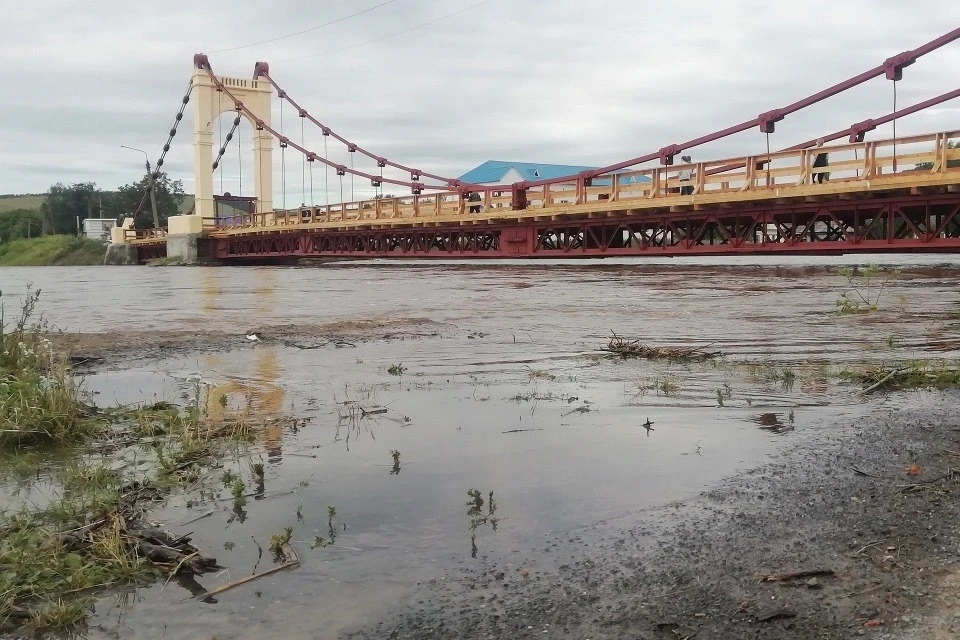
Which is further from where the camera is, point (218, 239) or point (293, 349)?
point (218, 239)

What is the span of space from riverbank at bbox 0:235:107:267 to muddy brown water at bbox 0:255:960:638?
77.3 meters

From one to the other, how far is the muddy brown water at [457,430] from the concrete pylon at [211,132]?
60871 millimetres

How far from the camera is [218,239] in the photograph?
67.4 m

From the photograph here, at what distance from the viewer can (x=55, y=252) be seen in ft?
274

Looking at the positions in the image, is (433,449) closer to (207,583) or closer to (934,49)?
(207,583)

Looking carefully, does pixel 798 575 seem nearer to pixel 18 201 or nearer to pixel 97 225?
pixel 97 225

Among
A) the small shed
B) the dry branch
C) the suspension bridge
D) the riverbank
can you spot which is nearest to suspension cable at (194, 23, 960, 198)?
the suspension bridge

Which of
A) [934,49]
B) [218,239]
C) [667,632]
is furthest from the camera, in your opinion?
[218,239]

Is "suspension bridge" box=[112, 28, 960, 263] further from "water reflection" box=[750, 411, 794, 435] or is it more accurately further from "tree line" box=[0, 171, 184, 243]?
"tree line" box=[0, 171, 184, 243]

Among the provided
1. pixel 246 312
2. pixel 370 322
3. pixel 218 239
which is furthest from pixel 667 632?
pixel 218 239

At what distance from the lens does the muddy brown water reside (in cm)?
302

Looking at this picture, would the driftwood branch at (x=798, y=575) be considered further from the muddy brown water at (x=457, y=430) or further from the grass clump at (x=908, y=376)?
the grass clump at (x=908, y=376)

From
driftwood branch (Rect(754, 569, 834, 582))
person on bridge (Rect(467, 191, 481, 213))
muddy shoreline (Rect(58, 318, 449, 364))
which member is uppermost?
person on bridge (Rect(467, 191, 481, 213))

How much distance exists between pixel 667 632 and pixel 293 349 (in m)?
7.41
